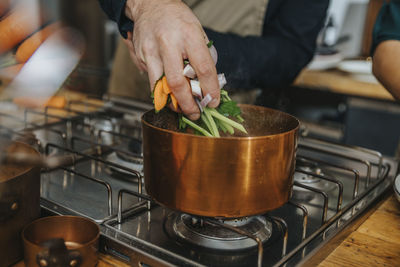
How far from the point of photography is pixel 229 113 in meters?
0.70

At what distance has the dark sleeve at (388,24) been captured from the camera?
3.74 feet

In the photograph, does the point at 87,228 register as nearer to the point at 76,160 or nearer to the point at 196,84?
the point at 196,84

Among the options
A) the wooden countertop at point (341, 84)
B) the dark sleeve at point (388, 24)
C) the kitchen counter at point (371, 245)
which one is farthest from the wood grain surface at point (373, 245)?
the wooden countertop at point (341, 84)

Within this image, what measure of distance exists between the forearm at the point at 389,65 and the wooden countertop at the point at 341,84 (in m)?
0.83

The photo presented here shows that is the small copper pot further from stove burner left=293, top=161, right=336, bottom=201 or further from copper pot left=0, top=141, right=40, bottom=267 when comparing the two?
stove burner left=293, top=161, right=336, bottom=201

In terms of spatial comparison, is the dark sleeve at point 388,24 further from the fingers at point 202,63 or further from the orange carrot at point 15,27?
the orange carrot at point 15,27

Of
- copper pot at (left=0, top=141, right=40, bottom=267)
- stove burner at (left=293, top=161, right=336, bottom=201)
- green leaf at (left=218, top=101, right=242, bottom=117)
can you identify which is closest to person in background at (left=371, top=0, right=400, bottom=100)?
stove burner at (left=293, top=161, right=336, bottom=201)

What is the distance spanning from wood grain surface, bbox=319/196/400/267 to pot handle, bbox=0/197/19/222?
45 cm

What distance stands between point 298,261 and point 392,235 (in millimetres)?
247

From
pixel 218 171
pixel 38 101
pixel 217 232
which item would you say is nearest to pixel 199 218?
pixel 217 232

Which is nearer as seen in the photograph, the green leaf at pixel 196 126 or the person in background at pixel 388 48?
the green leaf at pixel 196 126

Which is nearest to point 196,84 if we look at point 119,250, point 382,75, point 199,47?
point 199,47

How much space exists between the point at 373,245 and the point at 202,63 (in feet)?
1.37

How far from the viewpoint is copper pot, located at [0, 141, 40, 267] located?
0.56 m
